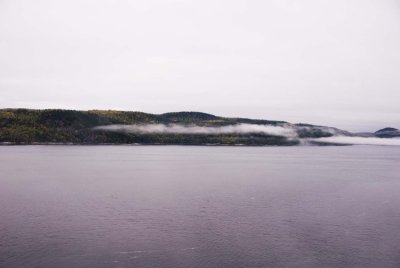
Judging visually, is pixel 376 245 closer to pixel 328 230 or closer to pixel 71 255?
pixel 328 230

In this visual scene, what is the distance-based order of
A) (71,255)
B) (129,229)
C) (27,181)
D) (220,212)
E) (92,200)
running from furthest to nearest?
(27,181)
(92,200)
(220,212)
(129,229)
(71,255)

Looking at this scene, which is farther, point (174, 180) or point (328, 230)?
point (174, 180)

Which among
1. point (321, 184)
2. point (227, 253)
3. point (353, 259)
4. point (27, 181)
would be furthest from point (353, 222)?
point (27, 181)

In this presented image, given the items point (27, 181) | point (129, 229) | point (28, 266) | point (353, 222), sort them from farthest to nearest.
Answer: point (27, 181) < point (353, 222) < point (129, 229) < point (28, 266)

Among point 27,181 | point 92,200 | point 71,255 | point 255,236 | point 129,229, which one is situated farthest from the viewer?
point 27,181

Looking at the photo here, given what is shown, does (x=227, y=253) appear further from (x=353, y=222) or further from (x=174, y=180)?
(x=174, y=180)

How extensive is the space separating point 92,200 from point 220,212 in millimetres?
15969

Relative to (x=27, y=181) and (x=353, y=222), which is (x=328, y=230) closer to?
(x=353, y=222)

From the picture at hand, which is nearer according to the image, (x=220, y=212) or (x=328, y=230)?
(x=328, y=230)

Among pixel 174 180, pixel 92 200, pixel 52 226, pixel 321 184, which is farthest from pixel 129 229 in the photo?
pixel 321 184

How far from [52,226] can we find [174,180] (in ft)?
121

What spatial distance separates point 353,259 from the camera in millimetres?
24516

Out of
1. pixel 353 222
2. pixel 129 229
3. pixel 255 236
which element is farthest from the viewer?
pixel 353 222

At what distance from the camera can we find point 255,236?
2912 centimetres
